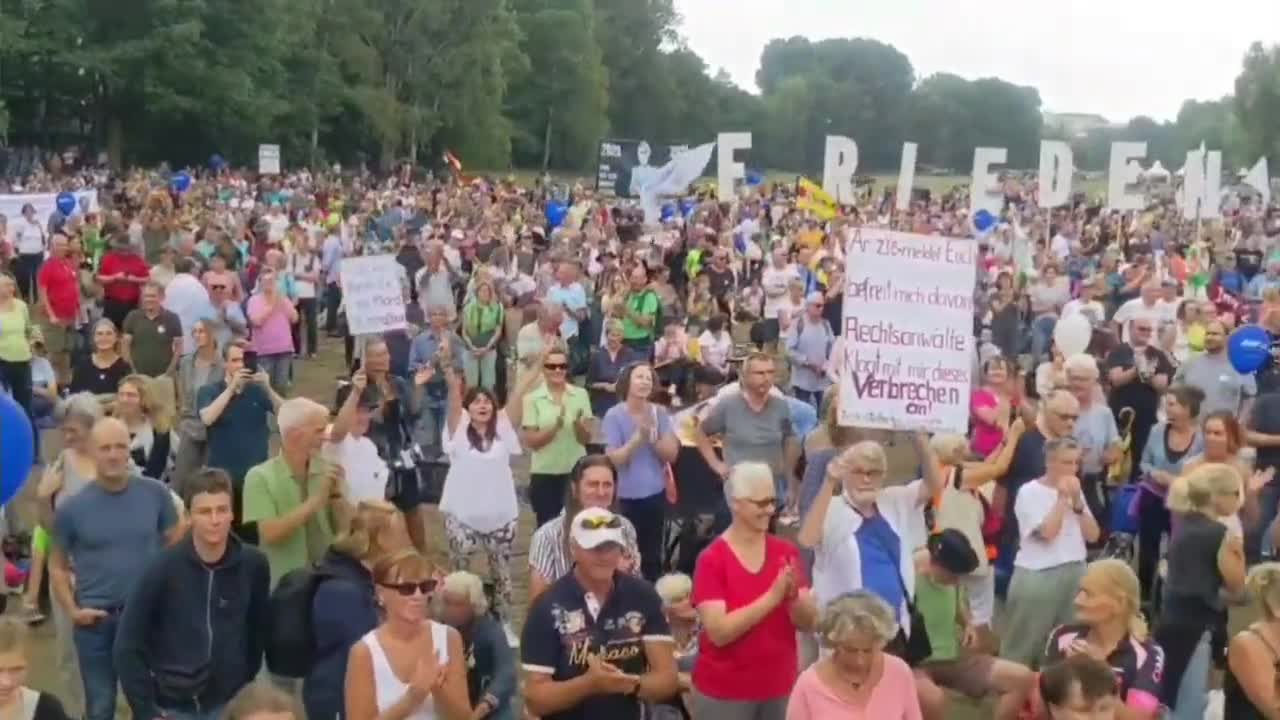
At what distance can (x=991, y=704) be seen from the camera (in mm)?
7590

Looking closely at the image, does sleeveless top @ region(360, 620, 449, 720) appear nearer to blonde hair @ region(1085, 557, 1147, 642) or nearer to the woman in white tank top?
the woman in white tank top

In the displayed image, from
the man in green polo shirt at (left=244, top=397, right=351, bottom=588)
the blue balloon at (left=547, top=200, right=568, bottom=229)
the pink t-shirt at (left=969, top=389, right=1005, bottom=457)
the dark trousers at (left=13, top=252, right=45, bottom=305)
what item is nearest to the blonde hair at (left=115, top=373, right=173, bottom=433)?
the man in green polo shirt at (left=244, top=397, right=351, bottom=588)

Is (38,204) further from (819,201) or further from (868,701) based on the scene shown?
(868,701)

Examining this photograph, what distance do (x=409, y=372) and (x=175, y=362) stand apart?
1.59 meters

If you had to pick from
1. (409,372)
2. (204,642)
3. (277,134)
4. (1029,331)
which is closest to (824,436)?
(204,642)

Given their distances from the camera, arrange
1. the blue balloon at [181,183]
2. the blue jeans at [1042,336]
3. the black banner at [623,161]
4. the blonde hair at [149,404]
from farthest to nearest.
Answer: the blue balloon at [181,183]
the black banner at [623,161]
the blue jeans at [1042,336]
the blonde hair at [149,404]

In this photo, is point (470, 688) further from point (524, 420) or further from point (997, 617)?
point (997, 617)

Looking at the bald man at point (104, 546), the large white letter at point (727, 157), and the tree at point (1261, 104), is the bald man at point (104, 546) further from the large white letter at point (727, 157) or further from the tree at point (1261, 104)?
the tree at point (1261, 104)

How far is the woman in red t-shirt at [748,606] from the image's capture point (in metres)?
5.32

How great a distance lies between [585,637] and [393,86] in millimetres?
61219

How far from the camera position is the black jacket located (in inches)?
201

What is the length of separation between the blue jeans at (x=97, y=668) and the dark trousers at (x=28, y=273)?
15.5 meters

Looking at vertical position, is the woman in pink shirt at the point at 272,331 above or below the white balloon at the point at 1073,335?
below

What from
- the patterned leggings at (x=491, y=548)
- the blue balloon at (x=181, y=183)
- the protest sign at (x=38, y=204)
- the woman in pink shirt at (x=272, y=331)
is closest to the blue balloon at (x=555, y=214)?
the blue balloon at (x=181, y=183)
